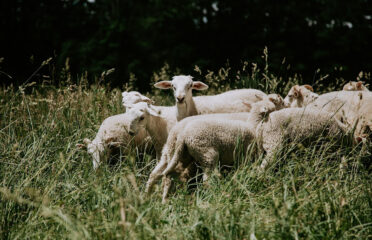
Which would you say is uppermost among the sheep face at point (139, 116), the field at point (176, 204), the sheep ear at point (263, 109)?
the sheep ear at point (263, 109)

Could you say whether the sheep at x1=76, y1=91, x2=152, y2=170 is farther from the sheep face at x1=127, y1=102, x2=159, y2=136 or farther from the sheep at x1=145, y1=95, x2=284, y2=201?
the sheep at x1=145, y1=95, x2=284, y2=201

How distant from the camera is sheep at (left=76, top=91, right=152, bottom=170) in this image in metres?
3.67

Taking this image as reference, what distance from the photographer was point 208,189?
2.93 m

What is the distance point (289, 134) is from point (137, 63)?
25.0 feet

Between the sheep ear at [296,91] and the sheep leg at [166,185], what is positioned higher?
the sheep ear at [296,91]

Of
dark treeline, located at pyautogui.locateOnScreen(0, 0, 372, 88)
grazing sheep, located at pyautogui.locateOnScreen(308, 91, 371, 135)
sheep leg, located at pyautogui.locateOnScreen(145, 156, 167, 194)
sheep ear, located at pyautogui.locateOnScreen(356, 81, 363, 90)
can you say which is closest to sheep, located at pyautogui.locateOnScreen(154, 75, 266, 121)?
grazing sheep, located at pyautogui.locateOnScreen(308, 91, 371, 135)

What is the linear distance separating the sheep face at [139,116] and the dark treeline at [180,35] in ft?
18.6

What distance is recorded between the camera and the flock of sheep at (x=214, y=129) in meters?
3.27

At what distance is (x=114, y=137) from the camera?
395cm

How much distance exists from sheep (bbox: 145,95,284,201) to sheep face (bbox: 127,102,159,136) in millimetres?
421

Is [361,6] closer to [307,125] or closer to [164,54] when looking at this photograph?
[164,54]

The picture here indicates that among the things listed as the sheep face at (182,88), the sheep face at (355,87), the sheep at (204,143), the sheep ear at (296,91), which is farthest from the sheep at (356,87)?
the sheep face at (182,88)

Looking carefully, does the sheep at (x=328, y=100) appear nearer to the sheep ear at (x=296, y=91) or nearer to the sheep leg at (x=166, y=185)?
the sheep ear at (x=296, y=91)

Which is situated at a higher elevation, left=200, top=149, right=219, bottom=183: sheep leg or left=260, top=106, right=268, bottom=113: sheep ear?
left=260, top=106, right=268, bottom=113: sheep ear
